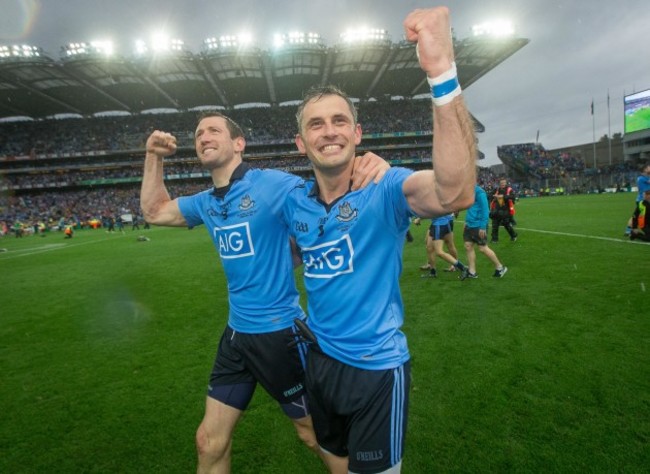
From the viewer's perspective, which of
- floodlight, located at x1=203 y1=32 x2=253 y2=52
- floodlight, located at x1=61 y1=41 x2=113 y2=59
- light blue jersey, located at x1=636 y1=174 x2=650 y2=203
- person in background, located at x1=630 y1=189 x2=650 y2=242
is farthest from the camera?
floodlight, located at x1=203 y1=32 x2=253 y2=52

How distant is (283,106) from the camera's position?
59469mm

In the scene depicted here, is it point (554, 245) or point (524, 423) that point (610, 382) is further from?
point (554, 245)

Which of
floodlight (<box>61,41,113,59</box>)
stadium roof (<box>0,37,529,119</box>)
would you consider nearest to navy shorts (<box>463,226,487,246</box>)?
stadium roof (<box>0,37,529,119</box>)

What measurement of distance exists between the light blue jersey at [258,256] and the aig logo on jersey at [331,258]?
1.95ft

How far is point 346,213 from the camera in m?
1.85

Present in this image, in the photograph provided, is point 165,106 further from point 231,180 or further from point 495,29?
point 231,180

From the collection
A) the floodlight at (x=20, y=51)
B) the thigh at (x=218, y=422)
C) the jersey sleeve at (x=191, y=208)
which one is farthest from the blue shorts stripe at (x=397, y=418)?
the floodlight at (x=20, y=51)

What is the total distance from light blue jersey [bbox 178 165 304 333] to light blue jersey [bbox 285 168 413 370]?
631 millimetres

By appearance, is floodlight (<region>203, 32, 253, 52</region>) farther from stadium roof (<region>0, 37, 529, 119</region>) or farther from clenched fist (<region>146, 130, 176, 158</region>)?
clenched fist (<region>146, 130, 176, 158</region>)

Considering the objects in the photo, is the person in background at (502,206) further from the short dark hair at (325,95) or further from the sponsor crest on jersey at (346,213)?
the sponsor crest on jersey at (346,213)

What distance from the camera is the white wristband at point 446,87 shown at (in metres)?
1.39

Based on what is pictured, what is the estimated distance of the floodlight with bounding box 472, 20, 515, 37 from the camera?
38.5m

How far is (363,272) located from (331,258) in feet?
0.61

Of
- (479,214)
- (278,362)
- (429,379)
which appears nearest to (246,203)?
(278,362)
